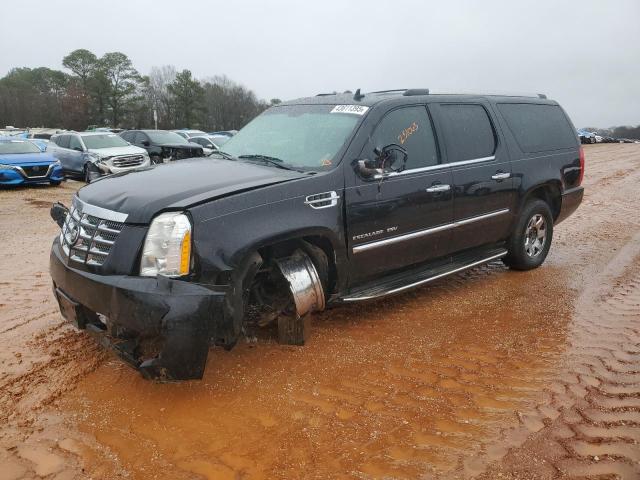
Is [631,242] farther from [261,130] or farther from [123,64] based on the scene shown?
[123,64]

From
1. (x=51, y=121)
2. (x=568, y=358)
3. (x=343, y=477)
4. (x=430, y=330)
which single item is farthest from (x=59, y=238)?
(x=51, y=121)

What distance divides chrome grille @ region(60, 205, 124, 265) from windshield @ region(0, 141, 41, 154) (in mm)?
13095

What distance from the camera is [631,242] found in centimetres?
761

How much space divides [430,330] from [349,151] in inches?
63.9

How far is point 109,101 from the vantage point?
65750 millimetres

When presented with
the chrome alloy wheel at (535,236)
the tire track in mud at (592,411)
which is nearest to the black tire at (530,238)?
the chrome alloy wheel at (535,236)

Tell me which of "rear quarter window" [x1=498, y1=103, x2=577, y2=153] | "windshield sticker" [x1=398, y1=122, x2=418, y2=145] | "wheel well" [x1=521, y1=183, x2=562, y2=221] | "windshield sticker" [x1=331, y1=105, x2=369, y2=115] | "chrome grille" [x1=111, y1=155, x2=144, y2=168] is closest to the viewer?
"windshield sticker" [x1=331, y1=105, x2=369, y2=115]

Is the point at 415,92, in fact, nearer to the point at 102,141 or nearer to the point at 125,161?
the point at 125,161

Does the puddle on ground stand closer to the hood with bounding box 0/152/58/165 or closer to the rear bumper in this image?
the rear bumper

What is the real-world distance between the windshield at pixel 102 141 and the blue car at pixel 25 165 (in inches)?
54.2

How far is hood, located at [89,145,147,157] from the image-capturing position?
14991 mm

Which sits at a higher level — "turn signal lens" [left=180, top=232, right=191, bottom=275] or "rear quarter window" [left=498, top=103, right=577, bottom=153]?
"rear quarter window" [left=498, top=103, right=577, bottom=153]

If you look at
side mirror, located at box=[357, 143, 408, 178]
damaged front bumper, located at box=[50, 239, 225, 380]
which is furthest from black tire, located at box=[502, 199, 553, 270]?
damaged front bumper, located at box=[50, 239, 225, 380]

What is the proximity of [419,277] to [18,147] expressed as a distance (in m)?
14.1
